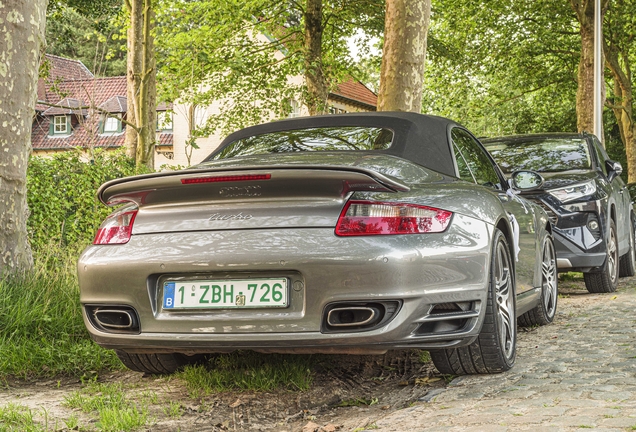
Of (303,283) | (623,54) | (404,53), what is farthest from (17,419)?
(623,54)

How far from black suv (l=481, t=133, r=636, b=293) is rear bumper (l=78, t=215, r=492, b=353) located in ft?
13.4

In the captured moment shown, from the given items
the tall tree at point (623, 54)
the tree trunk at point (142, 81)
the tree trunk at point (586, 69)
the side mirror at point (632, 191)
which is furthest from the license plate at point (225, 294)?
the tall tree at point (623, 54)

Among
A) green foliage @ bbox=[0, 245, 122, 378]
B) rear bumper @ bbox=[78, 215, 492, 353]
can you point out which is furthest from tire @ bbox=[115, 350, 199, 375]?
rear bumper @ bbox=[78, 215, 492, 353]

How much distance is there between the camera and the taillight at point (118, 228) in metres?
4.14

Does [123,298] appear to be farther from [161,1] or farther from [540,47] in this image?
[540,47]

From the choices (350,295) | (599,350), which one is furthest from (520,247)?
(350,295)

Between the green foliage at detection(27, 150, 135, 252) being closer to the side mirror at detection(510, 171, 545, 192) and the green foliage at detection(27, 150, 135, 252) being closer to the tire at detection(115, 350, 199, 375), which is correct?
the tire at detection(115, 350, 199, 375)

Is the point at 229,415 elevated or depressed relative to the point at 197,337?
depressed

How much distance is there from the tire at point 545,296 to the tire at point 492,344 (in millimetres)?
1701

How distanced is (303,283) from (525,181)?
9.34 ft

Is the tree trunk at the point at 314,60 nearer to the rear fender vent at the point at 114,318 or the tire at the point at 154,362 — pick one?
the tire at the point at 154,362

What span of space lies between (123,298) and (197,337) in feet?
1.45

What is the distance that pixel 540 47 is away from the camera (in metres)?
29.9

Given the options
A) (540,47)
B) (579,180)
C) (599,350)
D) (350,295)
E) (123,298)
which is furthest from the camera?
(540,47)
